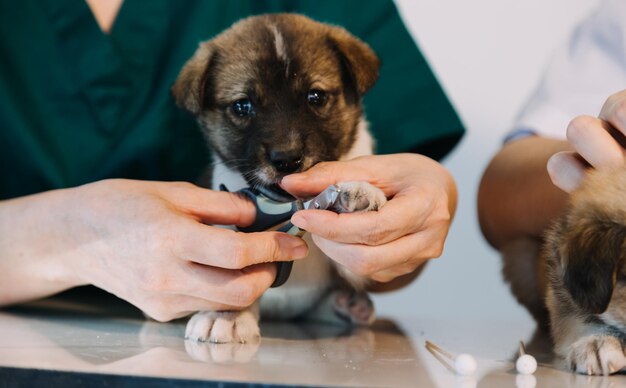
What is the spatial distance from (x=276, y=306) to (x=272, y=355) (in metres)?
0.61

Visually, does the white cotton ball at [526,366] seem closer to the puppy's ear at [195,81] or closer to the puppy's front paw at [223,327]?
the puppy's front paw at [223,327]

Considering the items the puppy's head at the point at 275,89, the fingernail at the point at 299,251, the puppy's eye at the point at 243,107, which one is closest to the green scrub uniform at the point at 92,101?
the puppy's head at the point at 275,89

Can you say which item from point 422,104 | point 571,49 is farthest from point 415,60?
point 571,49

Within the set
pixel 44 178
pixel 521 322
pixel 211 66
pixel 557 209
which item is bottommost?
pixel 521 322

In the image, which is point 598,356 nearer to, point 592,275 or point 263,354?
point 592,275

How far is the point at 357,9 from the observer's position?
254cm

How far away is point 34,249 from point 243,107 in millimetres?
617

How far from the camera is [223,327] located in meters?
1.63

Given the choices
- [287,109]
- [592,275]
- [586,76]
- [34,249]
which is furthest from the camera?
[586,76]

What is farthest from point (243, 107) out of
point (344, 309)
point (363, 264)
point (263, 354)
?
point (263, 354)

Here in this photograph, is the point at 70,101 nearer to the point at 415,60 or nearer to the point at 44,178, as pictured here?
the point at 44,178

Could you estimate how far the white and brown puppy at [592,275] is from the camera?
1258 mm

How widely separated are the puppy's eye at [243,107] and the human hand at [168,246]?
0.43 meters

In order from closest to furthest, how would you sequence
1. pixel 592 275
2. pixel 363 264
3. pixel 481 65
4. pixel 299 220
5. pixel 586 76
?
pixel 592 275, pixel 299 220, pixel 363 264, pixel 586 76, pixel 481 65
